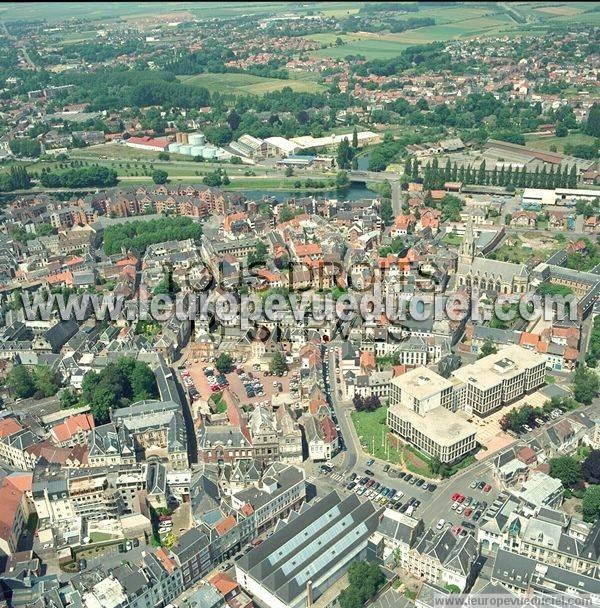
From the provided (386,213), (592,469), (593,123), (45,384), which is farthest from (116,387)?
(593,123)

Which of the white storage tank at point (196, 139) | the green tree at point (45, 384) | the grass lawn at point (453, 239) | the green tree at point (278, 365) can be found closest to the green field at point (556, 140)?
the grass lawn at point (453, 239)

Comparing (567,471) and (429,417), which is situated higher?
(429,417)

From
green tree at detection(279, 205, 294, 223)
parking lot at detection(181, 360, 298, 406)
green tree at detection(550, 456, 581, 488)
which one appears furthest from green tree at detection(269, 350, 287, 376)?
green tree at detection(279, 205, 294, 223)

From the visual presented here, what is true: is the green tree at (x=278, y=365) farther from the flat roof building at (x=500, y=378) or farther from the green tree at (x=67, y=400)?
the green tree at (x=67, y=400)

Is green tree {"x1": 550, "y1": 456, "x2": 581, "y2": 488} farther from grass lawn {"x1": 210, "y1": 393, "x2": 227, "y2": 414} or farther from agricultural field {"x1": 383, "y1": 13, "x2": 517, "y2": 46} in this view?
agricultural field {"x1": 383, "y1": 13, "x2": 517, "y2": 46}

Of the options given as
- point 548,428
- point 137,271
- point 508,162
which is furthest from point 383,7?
point 548,428

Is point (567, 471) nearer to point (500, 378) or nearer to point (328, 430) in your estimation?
point (500, 378)
